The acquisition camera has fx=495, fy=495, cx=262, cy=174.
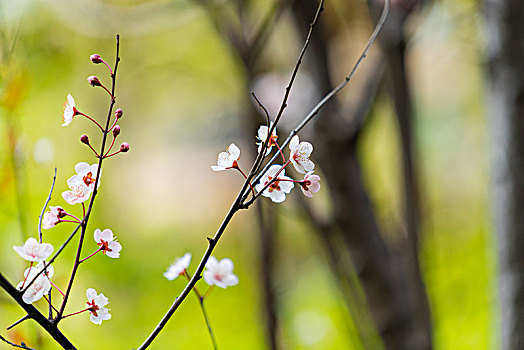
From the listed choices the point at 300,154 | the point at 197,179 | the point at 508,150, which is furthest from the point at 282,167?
the point at 197,179

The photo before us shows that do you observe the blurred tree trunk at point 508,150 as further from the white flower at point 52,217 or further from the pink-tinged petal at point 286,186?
the white flower at point 52,217

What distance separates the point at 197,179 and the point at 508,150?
152cm

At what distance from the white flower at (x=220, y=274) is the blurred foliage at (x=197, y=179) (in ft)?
1.97

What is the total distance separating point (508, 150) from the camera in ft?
1.99

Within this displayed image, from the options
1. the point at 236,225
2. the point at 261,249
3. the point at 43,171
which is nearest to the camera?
the point at 261,249

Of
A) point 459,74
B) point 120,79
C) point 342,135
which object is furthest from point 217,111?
point 342,135

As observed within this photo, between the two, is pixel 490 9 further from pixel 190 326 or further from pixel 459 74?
pixel 459 74

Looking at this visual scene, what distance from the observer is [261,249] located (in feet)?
1.80

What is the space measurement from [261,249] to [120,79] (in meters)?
1.27

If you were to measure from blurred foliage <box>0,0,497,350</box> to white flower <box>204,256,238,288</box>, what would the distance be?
0.60 meters

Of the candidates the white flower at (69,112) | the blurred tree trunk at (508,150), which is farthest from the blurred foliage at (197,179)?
the white flower at (69,112)

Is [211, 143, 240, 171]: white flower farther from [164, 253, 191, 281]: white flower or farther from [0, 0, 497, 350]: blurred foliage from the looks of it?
[0, 0, 497, 350]: blurred foliage

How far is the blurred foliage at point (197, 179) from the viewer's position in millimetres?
1178

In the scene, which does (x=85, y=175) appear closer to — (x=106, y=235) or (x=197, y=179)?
(x=106, y=235)
